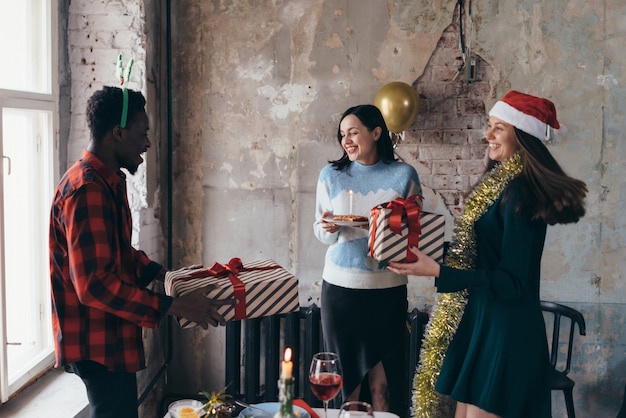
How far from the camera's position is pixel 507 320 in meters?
1.98

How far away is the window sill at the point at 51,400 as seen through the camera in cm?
244

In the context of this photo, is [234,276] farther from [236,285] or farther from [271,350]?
[271,350]

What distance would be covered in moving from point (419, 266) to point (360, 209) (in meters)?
0.64

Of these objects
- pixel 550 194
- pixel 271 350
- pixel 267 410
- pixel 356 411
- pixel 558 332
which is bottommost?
pixel 271 350

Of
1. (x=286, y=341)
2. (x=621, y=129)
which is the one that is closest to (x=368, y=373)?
(x=286, y=341)

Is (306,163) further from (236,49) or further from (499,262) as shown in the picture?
(499,262)

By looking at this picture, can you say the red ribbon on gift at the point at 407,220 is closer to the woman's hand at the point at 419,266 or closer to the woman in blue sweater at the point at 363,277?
the woman's hand at the point at 419,266

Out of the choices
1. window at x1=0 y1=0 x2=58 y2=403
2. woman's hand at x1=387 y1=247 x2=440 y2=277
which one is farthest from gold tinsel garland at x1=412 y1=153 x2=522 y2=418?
window at x1=0 y1=0 x2=58 y2=403

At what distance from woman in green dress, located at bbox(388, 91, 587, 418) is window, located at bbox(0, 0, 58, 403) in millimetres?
1558

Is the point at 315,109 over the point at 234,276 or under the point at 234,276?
over

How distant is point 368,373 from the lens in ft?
9.15

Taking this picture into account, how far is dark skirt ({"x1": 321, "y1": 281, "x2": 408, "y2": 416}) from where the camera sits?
2.65 m

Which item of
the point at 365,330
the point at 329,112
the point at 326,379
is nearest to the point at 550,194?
the point at 326,379

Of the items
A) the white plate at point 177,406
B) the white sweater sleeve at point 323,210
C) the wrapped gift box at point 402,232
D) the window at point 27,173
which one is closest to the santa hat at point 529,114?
the wrapped gift box at point 402,232
